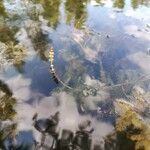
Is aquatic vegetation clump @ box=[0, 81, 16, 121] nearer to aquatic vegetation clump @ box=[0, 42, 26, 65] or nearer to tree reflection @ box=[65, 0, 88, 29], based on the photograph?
aquatic vegetation clump @ box=[0, 42, 26, 65]

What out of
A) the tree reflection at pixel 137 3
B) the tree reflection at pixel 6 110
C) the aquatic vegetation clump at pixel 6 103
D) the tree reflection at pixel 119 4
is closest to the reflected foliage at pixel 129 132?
the tree reflection at pixel 6 110

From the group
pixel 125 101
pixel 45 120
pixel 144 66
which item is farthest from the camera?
pixel 144 66

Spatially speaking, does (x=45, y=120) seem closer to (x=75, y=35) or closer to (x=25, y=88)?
(x=25, y=88)

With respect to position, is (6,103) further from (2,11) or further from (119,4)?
(119,4)

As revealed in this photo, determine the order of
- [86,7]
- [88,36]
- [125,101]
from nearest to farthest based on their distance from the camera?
[125,101] → [88,36] → [86,7]

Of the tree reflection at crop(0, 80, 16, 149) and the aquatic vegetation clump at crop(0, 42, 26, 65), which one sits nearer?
the tree reflection at crop(0, 80, 16, 149)

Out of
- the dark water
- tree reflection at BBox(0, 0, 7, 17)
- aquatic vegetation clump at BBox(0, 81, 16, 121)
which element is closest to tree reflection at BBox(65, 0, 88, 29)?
the dark water

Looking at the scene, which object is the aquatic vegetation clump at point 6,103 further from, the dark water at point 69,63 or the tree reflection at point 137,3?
the tree reflection at point 137,3

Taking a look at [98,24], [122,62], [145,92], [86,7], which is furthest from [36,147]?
[86,7]
